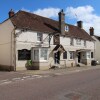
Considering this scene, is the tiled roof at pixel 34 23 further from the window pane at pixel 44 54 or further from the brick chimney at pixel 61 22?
the window pane at pixel 44 54

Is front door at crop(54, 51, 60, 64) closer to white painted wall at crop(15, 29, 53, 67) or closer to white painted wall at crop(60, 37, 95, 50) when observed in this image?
white painted wall at crop(60, 37, 95, 50)

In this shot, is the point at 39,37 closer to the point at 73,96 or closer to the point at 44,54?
the point at 44,54

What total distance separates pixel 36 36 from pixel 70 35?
8449mm

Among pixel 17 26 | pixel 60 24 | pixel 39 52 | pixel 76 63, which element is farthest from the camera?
pixel 76 63

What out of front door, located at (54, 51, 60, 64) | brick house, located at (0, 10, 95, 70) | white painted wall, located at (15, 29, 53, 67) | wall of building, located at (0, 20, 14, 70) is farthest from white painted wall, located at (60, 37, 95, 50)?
wall of building, located at (0, 20, 14, 70)

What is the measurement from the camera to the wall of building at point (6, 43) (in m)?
26.0

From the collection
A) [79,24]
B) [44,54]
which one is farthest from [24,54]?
[79,24]

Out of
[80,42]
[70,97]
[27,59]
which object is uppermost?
[80,42]

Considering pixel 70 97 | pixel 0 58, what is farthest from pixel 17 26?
pixel 70 97

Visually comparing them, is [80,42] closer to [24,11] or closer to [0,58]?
[24,11]

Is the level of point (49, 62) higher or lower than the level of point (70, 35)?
lower

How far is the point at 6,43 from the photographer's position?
1073 inches

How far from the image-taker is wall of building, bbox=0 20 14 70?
85.5ft

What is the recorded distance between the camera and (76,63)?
36.2 metres
